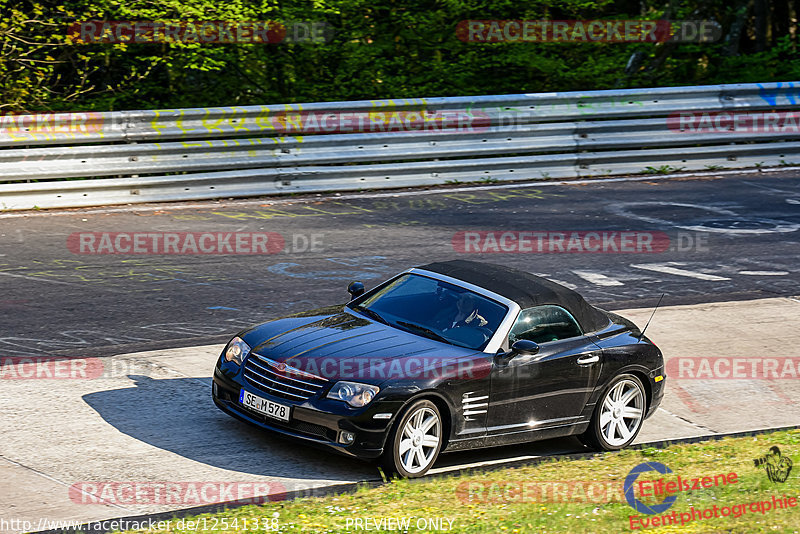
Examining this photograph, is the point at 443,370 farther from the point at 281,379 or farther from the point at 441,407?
the point at 281,379

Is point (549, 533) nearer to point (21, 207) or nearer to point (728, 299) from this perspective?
point (728, 299)

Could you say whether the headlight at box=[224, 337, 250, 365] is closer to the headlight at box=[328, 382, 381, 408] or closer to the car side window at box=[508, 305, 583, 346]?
the headlight at box=[328, 382, 381, 408]

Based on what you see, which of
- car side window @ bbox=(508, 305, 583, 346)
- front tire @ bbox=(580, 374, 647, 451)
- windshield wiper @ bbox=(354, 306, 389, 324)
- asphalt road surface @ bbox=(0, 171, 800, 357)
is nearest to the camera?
car side window @ bbox=(508, 305, 583, 346)

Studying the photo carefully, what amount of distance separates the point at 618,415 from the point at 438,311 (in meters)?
1.76

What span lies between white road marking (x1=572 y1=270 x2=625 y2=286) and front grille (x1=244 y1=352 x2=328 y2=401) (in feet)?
20.6

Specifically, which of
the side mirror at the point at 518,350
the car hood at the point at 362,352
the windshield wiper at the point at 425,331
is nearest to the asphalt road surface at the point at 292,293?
the car hood at the point at 362,352

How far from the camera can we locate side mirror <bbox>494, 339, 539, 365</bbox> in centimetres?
770

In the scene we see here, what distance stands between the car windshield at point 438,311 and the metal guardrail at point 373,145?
735 centimetres

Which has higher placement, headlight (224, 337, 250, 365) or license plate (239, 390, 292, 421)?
headlight (224, 337, 250, 365)

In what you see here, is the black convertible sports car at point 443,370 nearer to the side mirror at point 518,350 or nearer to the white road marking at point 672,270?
the side mirror at point 518,350

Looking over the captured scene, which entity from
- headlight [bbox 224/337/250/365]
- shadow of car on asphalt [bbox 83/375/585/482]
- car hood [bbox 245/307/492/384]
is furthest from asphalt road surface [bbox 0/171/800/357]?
car hood [bbox 245/307/492/384]

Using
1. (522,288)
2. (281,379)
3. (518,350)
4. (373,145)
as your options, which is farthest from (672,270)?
(281,379)

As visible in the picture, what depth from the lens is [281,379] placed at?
7.36m

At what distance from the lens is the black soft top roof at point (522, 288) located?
821 centimetres
